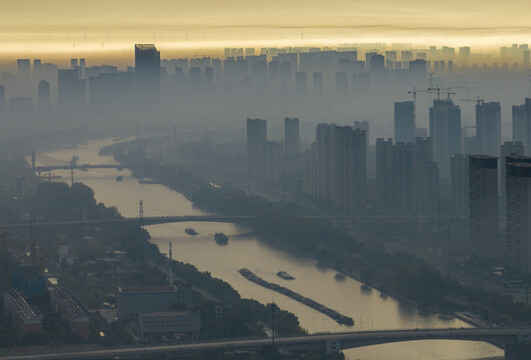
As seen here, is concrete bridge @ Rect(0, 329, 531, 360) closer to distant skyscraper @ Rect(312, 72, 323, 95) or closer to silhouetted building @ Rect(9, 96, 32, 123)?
distant skyscraper @ Rect(312, 72, 323, 95)

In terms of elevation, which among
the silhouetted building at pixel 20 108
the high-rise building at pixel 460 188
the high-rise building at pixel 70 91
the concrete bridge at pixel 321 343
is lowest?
the concrete bridge at pixel 321 343

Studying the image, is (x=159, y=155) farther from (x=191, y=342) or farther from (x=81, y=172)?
(x=191, y=342)

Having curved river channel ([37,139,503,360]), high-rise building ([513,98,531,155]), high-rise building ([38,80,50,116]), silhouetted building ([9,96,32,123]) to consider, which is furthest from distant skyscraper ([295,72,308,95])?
curved river channel ([37,139,503,360])

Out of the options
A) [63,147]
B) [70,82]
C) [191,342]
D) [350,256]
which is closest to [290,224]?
[350,256]

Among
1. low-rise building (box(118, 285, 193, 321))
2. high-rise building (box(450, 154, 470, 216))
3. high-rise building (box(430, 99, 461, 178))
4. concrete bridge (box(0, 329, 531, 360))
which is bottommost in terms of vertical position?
concrete bridge (box(0, 329, 531, 360))

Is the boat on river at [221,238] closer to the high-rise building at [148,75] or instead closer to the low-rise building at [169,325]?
the low-rise building at [169,325]

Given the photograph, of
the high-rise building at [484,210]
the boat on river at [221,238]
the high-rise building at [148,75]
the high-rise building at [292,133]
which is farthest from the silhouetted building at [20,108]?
the high-rise building at [484,210]
